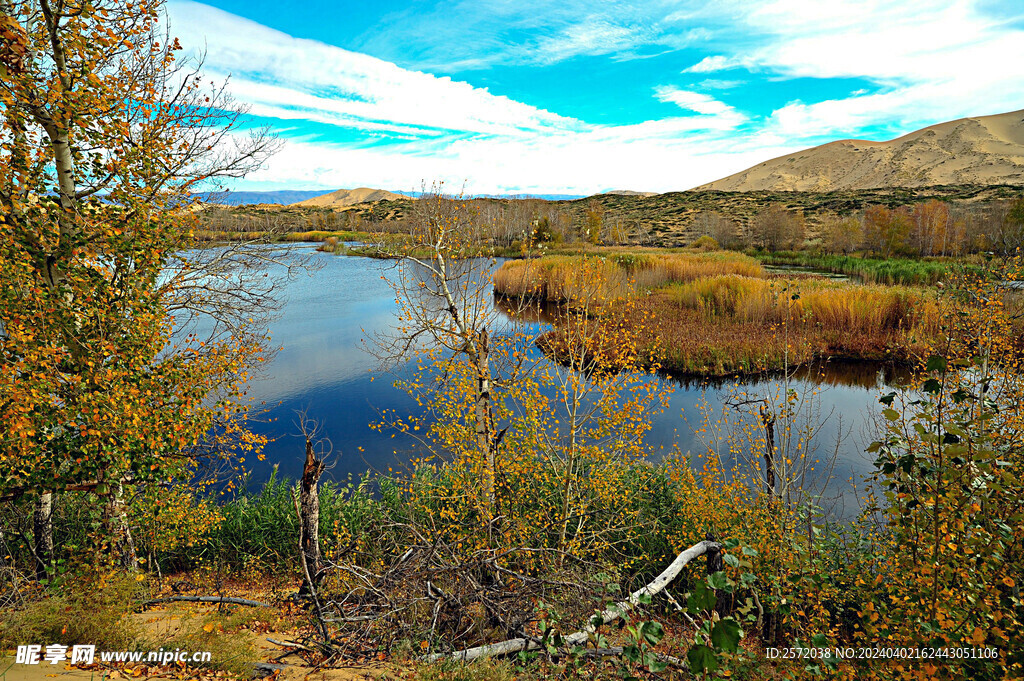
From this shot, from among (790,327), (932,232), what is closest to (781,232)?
(932,232)

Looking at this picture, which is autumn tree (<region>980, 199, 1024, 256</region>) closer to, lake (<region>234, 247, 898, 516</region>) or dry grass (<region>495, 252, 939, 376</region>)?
dry grass (<region>495, 252, 939, 376</region>)

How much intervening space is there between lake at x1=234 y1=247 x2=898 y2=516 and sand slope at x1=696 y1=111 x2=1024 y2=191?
118 metres

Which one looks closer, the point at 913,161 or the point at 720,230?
the point at 720,230

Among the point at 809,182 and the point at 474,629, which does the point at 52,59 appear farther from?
the point at 809,182

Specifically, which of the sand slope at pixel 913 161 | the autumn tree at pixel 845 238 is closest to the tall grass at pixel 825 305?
the autumn tree at pixel 845 238

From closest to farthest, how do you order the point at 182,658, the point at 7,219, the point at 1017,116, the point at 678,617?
the point at 182,658 → the point at 7,219 → the point at 678,617 → the point at 1017,116

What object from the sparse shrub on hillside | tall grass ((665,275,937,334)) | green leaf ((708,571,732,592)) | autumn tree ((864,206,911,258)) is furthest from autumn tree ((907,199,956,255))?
green leaf ((708,571,732,592))

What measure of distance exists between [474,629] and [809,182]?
179 meters

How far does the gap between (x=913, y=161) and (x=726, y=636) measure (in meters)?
174

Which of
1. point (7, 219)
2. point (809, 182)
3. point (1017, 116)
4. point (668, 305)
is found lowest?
point (668, 305)

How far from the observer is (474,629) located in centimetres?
586

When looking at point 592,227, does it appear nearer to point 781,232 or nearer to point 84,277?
point 84,277

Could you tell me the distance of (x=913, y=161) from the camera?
13125cm

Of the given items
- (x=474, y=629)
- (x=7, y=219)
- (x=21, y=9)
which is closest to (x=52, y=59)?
(x=21, y=9)
